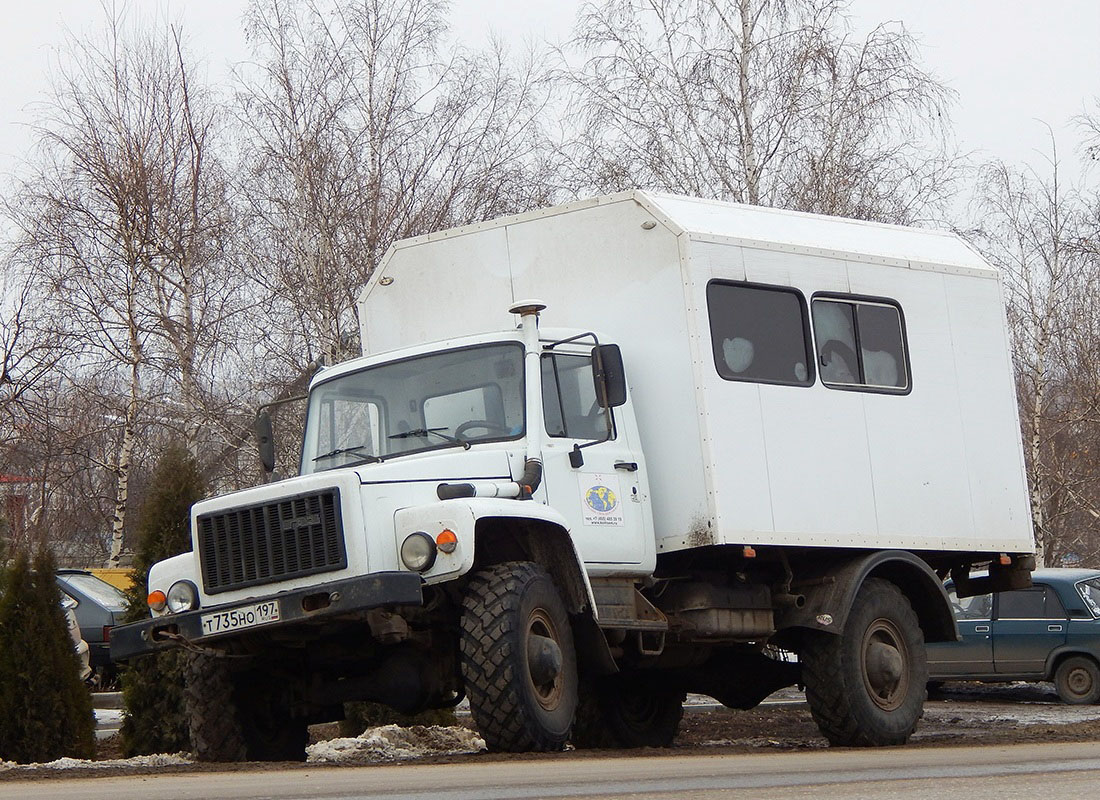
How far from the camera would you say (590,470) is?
10.3 meters

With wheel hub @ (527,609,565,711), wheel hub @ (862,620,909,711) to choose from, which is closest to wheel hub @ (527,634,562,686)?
wheel hub @ (527,609,565,711)

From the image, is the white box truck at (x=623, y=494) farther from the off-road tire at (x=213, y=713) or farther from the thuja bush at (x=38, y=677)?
the thuja bush at (x=38, y=677)

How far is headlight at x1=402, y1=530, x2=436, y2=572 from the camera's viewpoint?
8.84 metres

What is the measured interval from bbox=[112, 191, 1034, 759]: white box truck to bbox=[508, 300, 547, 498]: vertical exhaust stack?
0.8 inches

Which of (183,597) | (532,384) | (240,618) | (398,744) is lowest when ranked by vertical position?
(398,744)

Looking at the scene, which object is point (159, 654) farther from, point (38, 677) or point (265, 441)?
point (265, 441)

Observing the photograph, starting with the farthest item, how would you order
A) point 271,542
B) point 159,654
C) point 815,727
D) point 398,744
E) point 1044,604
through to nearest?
1. point 1044,604
2. point 815,727
3. point 159,654
4. point 398,744
5. point 271,542

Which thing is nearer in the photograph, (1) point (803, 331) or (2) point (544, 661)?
(2) point (544, 661)

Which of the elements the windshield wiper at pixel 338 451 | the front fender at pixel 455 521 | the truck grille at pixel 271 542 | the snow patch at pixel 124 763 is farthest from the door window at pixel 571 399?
the snow patch at pixel 124 763

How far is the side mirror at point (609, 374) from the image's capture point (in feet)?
33.0

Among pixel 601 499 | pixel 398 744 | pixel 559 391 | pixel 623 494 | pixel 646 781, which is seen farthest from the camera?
pixel 398 744

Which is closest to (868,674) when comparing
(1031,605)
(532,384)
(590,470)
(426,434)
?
(590,470)

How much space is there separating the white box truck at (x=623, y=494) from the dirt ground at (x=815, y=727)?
524 mm

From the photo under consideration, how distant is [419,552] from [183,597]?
61.6 inches
